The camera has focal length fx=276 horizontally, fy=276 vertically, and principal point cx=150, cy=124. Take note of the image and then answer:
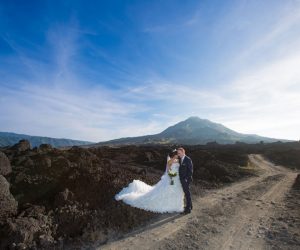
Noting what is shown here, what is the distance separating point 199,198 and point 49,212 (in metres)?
8.80

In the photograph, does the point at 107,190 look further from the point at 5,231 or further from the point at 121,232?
the point at 5,231

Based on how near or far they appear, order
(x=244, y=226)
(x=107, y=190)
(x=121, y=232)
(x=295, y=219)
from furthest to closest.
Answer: (x=107, y=190)
(x=295, y=219)
(x=244, y=226)
(x=121, y=232)

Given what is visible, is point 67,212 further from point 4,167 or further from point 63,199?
point 4,167

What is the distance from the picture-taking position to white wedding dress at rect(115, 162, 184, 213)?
12484 millimetres

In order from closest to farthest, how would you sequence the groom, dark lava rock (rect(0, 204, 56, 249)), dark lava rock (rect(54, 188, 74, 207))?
dark lava rock (rect(0, 204, 56, 249)) < dark lava rock (rect(54, 188, 74, 207)) < the groom

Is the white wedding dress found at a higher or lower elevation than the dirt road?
higher

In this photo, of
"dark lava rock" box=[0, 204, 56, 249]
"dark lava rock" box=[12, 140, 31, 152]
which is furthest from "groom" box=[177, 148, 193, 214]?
"dark lava rock" box=[12, 140, 31, 152]

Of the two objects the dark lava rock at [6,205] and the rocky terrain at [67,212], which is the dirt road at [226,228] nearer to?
the rocky terrain at [67,212]

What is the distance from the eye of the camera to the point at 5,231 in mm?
9430

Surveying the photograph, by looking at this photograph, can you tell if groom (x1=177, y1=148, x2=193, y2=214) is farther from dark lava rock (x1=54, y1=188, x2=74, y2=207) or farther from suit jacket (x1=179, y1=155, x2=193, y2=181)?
dark lava rock (x1=54, y1=188, x2=74, y2=207)

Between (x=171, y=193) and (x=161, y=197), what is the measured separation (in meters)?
0.50

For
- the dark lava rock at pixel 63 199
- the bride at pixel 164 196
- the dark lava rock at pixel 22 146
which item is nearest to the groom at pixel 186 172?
the bride at pixel 164 196

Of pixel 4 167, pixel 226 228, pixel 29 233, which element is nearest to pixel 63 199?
pixel 29 233

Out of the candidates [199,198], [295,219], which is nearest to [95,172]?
[199,198]
